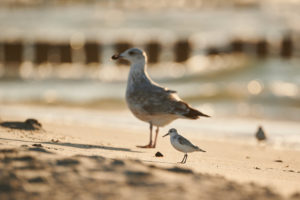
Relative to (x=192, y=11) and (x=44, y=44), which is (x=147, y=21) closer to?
(x=192, y=11)

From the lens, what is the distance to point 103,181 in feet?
14.8

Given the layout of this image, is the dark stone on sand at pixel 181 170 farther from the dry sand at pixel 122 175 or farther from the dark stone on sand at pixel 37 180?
the dark stone on sand at pixel 37 180

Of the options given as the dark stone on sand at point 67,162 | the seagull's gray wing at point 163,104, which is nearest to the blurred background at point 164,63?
the seagull's gray wing at point 163,104

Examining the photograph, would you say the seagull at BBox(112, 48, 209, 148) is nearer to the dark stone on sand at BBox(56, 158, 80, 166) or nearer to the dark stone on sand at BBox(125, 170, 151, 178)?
the dark stone on sand at BBox(56, 158, 80, 166)

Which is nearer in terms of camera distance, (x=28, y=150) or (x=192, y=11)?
(x=28, y=150)

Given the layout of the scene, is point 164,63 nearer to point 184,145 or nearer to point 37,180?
point 184,145

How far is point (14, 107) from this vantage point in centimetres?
1309

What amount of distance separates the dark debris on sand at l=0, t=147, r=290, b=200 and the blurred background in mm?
8190

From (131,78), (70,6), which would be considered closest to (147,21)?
(70,6)

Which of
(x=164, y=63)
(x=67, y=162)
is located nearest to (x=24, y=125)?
(x=67, y=162)

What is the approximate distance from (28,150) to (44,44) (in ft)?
75.1

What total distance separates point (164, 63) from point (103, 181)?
23898mm

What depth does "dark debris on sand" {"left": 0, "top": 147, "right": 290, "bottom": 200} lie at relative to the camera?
425 centimetres

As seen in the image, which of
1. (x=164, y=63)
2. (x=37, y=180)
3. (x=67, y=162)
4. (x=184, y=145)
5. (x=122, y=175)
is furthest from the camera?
(x=164, y=63)
